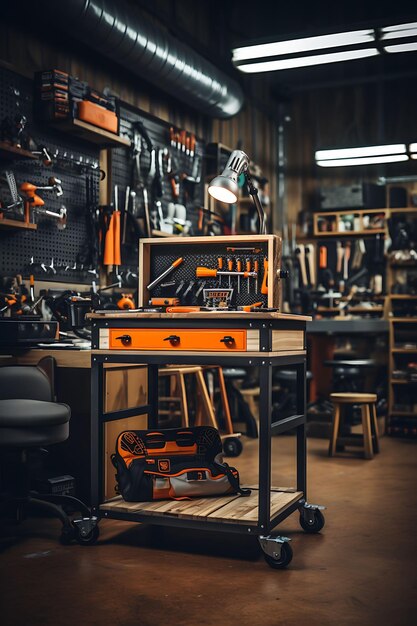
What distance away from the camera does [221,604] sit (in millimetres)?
2453

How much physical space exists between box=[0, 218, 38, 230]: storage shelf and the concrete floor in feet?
4.89

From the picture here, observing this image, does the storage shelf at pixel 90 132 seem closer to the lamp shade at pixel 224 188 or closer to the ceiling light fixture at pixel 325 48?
the ceiling light fixture at pixel 325 48

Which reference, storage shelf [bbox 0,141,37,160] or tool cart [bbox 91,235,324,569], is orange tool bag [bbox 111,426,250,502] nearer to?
tool cart [bbox 91,235,324,569]

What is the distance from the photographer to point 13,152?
398 cm

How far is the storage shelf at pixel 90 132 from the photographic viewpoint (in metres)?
4.49

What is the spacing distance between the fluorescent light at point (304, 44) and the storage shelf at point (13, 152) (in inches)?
76.2

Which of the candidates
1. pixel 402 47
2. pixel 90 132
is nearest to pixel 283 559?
pixel 90 132

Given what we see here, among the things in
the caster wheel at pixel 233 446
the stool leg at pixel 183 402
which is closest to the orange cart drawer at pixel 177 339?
the stool leg at pixel 183 402

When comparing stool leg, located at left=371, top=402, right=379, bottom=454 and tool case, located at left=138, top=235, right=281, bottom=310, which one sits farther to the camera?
stool leg, located at left=371, top=402, right=379, bottom=454

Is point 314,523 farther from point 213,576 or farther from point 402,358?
point 402,358

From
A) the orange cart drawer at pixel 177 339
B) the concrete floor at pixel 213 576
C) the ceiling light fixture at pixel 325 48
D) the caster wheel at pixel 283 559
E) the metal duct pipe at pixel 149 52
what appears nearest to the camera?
the concrete floor at pixel 213 576

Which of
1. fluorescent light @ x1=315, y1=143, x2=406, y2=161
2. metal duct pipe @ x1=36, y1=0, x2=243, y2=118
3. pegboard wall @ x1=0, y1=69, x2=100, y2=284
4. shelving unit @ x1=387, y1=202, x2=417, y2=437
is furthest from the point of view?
fluorescent light @ x1=315, y1=143, x2=406, y2=161

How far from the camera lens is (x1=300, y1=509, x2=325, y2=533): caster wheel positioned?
132 inches

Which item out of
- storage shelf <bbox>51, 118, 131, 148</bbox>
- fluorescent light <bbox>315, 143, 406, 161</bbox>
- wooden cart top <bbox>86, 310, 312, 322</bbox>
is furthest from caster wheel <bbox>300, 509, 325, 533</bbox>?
fluorescent light <bbox>315, 143, 406, 161</bbox>
